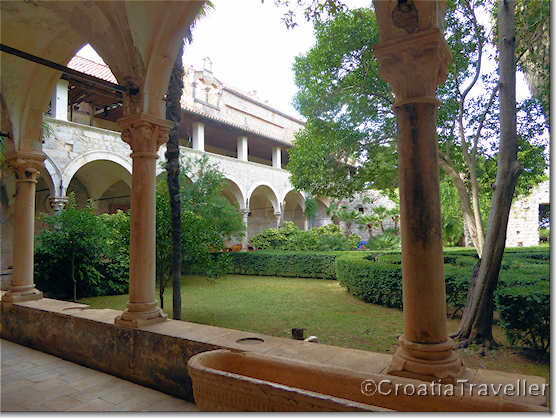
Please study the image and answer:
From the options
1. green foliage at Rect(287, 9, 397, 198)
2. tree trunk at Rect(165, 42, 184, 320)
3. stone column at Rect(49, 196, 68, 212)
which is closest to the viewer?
tree trunk at Rect(165, 42, 184, 320)

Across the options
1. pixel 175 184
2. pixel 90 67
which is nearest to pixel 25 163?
pixel 175 184

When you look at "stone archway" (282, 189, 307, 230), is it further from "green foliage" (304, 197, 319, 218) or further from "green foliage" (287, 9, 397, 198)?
"green foliage" (287, 9, 397, 198)

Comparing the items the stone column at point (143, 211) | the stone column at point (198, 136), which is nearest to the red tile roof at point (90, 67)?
the stone column at point (198, 136)

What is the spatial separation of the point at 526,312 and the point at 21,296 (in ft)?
23.0

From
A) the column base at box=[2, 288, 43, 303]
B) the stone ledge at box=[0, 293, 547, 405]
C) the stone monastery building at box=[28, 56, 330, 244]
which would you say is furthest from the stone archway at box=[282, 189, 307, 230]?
the stone ledge at box=[0, 293, 547, 405]

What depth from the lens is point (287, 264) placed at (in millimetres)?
15164

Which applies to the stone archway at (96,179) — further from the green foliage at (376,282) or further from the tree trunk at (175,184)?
the green foliage at (376,282)

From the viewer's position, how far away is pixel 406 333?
8.33 ft

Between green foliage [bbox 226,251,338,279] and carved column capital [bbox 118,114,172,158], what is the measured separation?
9.86 metres

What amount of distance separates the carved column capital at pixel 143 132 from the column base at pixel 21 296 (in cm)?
320

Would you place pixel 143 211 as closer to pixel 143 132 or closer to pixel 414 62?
pixel 143 132

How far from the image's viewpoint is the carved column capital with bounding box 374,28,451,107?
2.54 m

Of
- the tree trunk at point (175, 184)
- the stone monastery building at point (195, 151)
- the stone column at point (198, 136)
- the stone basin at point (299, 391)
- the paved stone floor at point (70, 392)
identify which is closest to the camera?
the stone basin at point (299, 391)

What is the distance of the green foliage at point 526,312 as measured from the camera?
15.2 ft
